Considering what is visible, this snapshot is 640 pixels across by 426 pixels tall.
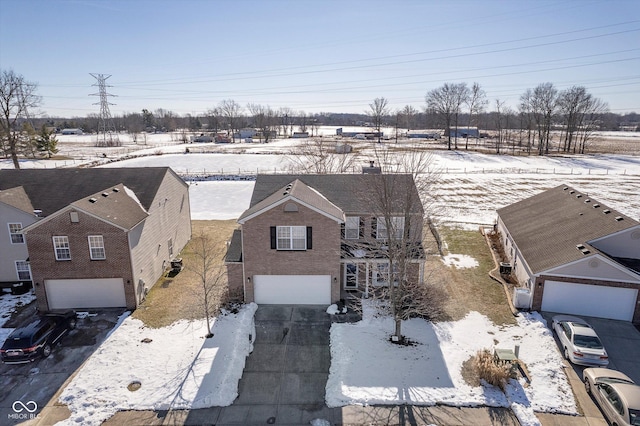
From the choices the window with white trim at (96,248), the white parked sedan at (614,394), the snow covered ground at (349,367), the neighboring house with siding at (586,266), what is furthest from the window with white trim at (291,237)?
the white parked sedan at (614,394)

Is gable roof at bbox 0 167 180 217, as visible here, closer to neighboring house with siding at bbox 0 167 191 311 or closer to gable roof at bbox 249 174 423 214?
neighboring house with siding at bbox 0 167 191 311

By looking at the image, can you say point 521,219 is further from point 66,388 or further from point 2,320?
point 2,320

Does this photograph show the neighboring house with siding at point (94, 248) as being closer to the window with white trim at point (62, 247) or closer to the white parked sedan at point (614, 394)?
the window with white trim at point (62, 247)

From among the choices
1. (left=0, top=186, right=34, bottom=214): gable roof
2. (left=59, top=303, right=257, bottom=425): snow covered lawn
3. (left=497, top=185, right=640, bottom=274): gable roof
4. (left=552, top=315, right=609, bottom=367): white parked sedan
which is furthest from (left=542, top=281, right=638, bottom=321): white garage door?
(left=0, top=186, right=34, bottom=214): gable roof

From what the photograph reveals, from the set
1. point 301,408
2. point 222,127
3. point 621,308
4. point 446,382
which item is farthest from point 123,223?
point 222,127

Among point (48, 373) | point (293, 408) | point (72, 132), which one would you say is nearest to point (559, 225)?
point (293, 408)
